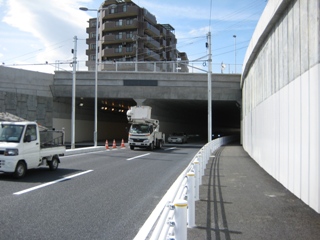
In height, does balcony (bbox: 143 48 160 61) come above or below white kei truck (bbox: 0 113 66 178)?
above

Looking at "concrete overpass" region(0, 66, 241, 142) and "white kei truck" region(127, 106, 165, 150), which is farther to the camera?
"concrete overpass" region(0, 66, 241, 142)

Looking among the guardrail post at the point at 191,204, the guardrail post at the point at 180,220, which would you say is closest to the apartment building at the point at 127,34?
the guardrail post at the point at 191,204

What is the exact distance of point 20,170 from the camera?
39.5 ft

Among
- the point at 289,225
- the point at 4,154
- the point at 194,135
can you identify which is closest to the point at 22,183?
the point at 4,154

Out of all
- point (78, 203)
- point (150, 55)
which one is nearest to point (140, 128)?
point (78, 203)

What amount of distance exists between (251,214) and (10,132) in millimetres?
9123

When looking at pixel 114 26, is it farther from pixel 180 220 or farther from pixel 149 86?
pixel 180 220

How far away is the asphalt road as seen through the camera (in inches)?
239

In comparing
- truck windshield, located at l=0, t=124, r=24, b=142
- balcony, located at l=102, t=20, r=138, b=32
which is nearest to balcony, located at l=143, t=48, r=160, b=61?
balcony, located at l=102, t=20, r=138, b=32

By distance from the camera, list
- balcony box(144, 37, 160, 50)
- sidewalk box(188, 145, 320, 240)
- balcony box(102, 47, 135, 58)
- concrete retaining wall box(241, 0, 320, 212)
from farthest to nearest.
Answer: balcony box(144, 37, 160, 50), balcony box(102, 47, 135, 58), concrete retaining wall box(241, 0, 320, 212), sidewalk box(188, 145, 320, 240)

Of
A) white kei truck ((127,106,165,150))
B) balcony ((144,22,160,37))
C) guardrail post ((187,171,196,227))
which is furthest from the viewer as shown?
balcony ((144,22,160,37))

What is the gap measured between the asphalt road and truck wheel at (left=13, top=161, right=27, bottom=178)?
183 mm

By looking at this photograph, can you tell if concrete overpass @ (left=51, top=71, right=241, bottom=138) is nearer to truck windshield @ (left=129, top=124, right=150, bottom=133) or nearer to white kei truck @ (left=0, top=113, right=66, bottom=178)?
truck windshield @ (left=129, top=124, right=150, bottom=133)

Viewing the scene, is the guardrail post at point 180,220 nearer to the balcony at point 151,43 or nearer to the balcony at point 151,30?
the balcony at point 151,43
